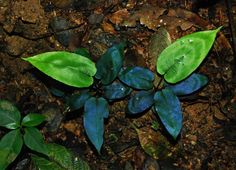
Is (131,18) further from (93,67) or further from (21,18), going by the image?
(21,18)

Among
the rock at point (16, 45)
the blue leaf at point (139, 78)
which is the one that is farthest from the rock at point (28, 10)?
the blue leaf at point (139, 78)

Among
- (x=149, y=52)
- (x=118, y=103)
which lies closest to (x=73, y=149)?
(x=118, y=103)

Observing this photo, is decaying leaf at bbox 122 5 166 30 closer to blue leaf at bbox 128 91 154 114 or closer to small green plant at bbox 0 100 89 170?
blue leaf at bbox 128 91 154 114

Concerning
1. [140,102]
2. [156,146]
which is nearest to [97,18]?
[140,102]

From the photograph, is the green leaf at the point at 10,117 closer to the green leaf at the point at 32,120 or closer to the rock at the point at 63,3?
the green leaf at the point at 32,120

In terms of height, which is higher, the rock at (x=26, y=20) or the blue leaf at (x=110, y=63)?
the rock at (x=26, y=20)

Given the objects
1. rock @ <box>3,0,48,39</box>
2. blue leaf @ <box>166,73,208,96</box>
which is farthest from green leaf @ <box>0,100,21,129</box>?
blue leaf @ <box>166,73,208,96</box>
